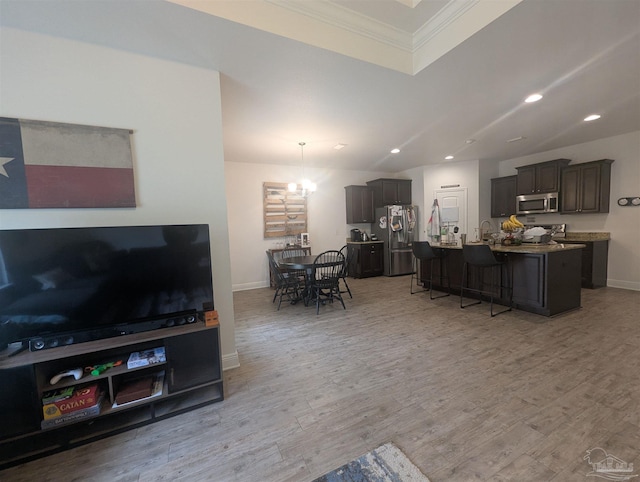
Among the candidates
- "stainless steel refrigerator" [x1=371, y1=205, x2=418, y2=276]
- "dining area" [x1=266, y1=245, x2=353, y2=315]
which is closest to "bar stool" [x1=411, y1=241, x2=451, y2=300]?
"dining area" [x1=266, y1=245, x2=353, y2=315]

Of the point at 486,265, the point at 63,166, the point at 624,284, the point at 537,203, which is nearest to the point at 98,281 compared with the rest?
the point at 63,166

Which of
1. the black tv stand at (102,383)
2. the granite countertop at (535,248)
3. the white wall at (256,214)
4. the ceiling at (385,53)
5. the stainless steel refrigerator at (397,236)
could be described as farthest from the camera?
the stainless steel refrigerator at (397,236)

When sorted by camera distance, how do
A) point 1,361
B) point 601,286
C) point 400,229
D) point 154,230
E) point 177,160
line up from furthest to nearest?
point 400,229 → point 601,286 → point 177,160 → point 154,230 → point 1,361

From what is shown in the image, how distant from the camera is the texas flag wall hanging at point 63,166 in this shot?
1.73 meters

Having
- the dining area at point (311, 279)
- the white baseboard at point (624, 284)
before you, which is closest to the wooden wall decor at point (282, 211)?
the dining area at point (311, 279)

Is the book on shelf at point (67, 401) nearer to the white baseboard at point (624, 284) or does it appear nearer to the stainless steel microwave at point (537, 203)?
the stainless steel microwave at point (537, 203)

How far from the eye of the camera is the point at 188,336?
190cm

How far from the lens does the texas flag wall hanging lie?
5.67ft

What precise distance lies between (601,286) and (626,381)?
159 inches

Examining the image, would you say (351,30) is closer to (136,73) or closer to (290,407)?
(136,73)

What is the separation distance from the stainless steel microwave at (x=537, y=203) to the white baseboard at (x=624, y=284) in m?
1.62

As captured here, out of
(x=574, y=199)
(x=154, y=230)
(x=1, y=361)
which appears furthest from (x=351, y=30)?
(x=574, y=199)

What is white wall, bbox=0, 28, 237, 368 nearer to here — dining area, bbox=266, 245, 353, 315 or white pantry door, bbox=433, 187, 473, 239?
dining area, bbox=266, 245, 353, 315

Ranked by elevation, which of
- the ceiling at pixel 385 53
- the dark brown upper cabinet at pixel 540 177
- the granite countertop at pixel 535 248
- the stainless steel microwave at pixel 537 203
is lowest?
the granite countertop at pixel 535 248
